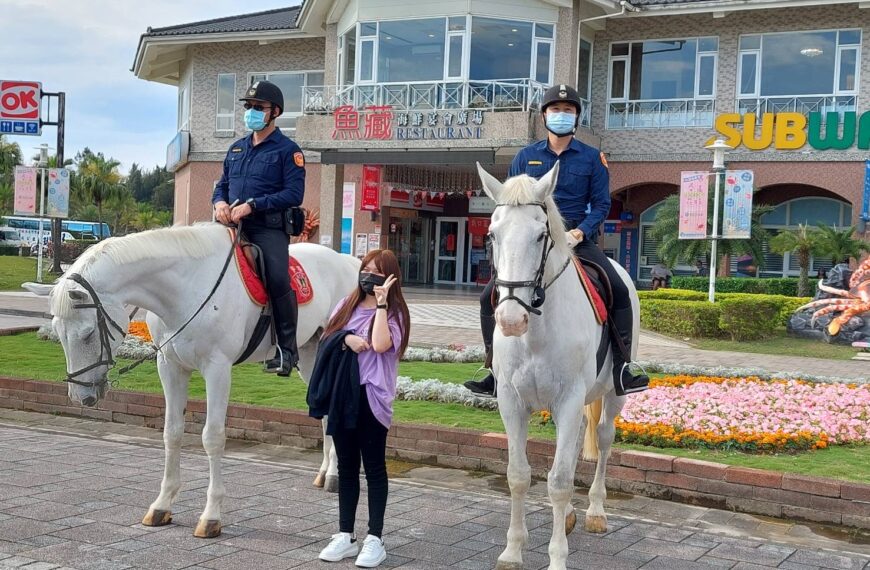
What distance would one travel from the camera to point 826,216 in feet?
98.9

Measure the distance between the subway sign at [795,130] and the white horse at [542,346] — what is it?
24.7 meters

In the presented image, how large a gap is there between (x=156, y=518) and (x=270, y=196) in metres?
2.43

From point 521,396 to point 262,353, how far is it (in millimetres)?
2315

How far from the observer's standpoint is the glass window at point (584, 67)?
31016mm

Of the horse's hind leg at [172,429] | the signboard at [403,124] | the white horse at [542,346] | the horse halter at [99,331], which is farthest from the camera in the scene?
the signboard at [403,124]

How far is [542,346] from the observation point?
5211mm

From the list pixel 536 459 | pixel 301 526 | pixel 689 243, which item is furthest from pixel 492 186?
pixel 689 243

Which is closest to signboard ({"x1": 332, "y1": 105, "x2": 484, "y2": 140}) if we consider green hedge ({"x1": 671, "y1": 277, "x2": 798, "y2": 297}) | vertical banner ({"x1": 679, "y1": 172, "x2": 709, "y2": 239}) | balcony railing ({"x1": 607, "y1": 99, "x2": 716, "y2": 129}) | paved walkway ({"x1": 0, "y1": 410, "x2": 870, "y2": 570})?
balcony railing ({"x1": 607, "y1": 99, "x2": 716, "y2": 129})

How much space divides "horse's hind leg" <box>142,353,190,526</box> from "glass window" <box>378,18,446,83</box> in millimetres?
23379

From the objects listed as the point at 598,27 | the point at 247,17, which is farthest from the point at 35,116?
→ the point at 598,27

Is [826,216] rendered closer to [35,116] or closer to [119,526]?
[35,116]

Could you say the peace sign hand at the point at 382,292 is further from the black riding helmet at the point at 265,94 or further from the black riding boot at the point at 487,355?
the black riding helmet at the point at 265,94

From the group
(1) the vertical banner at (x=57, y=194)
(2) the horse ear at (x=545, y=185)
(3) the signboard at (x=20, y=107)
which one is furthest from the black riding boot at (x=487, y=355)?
(1) the vertical banner at (x=57, y=194)

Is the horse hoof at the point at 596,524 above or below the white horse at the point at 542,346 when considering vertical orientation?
below
